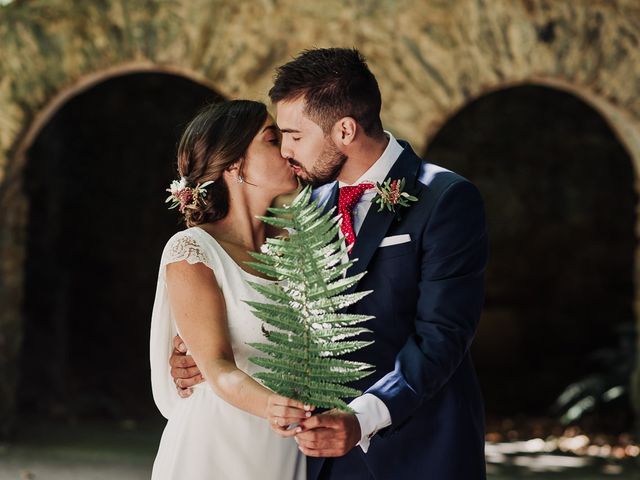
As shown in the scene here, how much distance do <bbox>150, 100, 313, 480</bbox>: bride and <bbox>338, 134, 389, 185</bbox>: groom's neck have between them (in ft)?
0.58

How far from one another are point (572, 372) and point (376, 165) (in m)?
9.38

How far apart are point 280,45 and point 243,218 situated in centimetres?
381

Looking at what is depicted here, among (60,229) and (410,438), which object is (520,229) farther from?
(410,438)

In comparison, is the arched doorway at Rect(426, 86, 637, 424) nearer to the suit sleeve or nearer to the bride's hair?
the bride's hair

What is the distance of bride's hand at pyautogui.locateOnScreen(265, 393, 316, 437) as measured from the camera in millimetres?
2000

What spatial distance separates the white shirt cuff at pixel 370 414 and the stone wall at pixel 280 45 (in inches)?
171

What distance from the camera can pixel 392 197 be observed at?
2.56 m

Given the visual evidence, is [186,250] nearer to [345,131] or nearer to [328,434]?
[345,131]

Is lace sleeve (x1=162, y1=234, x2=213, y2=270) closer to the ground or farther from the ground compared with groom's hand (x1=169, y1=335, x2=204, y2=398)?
farther from the ground

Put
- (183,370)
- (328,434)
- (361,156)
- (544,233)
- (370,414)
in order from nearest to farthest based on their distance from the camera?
1. (328,434)
2. (370,414)
3. (361,156)
4. (183,370)
5. (544,233)

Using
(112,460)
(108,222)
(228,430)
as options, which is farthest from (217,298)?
(108,222)

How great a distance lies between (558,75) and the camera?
6.59 meters

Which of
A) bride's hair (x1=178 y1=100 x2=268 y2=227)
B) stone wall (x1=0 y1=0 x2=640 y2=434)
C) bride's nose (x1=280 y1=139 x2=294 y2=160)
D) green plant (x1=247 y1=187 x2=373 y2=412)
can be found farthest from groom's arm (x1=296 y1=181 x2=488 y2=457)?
stone wall (x1=0 y1=0 x2=640 y2=434)

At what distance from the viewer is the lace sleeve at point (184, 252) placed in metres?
2.69
